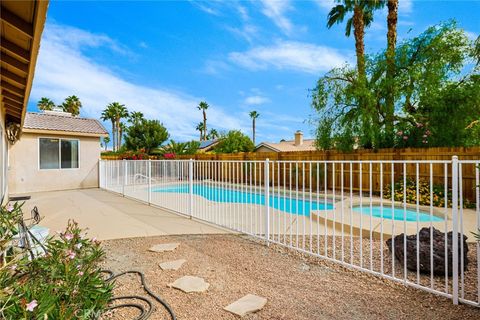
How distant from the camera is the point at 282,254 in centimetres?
446

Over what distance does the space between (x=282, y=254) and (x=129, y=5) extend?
33.2 ft

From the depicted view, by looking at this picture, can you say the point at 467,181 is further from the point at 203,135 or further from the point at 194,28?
the point at 203,135

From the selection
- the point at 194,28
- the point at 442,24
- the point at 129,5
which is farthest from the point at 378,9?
the point at 129,5

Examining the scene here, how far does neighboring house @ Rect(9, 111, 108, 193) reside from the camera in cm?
1216

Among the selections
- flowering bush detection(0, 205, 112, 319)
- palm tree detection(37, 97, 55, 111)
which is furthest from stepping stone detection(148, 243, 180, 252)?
palm tree detection(37, 97, 55, 111)

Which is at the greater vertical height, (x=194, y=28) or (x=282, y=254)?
(x=194, y=28)

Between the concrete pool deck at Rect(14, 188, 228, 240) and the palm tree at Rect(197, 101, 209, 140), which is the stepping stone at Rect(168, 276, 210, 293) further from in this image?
the palm tree at Rect(197, 101, 209, 140)

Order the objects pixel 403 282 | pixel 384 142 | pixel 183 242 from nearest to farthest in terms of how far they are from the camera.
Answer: pixel 403 282, pixel 183 242, pixel 384 142

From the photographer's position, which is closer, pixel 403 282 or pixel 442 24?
pixel 403 282

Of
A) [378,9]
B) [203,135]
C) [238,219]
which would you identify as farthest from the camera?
[203,135]

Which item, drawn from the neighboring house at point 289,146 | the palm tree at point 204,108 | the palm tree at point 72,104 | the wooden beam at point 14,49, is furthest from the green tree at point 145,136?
the wooden beam at point 14,49

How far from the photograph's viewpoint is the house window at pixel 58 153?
12.8 m

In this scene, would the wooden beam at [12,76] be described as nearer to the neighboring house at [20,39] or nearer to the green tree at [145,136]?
the neighboring house at [20,39]

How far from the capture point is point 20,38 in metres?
2.80
